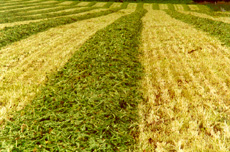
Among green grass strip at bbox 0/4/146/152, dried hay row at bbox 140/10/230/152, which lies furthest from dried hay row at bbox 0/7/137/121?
dried hay row at bbox 140/10/230/152

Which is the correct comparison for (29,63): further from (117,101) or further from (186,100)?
(186,100)

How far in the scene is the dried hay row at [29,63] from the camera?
15.6 feet

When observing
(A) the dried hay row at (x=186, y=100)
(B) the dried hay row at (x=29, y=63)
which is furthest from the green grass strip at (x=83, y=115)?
(B) the dried hay row at (x=29, y=63)

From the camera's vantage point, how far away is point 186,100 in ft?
13.6

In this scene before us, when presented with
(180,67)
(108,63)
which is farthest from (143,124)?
(180,67)

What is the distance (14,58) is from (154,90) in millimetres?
7040

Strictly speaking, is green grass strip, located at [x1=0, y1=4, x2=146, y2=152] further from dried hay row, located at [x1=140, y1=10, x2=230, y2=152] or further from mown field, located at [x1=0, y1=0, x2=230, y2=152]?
dried hay row, located at [x1=140, y1=10, x2=230, y2=152]

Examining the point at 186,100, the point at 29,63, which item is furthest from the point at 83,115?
the point at 29,63

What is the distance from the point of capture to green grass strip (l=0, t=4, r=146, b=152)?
257cm

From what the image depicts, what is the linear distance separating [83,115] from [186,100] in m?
2.70

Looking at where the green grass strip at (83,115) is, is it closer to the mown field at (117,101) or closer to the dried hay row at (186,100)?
the mown field at (117,101)

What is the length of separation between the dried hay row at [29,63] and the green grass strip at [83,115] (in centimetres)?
89

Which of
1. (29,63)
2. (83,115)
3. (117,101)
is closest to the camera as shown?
(83,115)

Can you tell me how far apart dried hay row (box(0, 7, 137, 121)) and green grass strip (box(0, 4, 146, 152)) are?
885 millimetres
